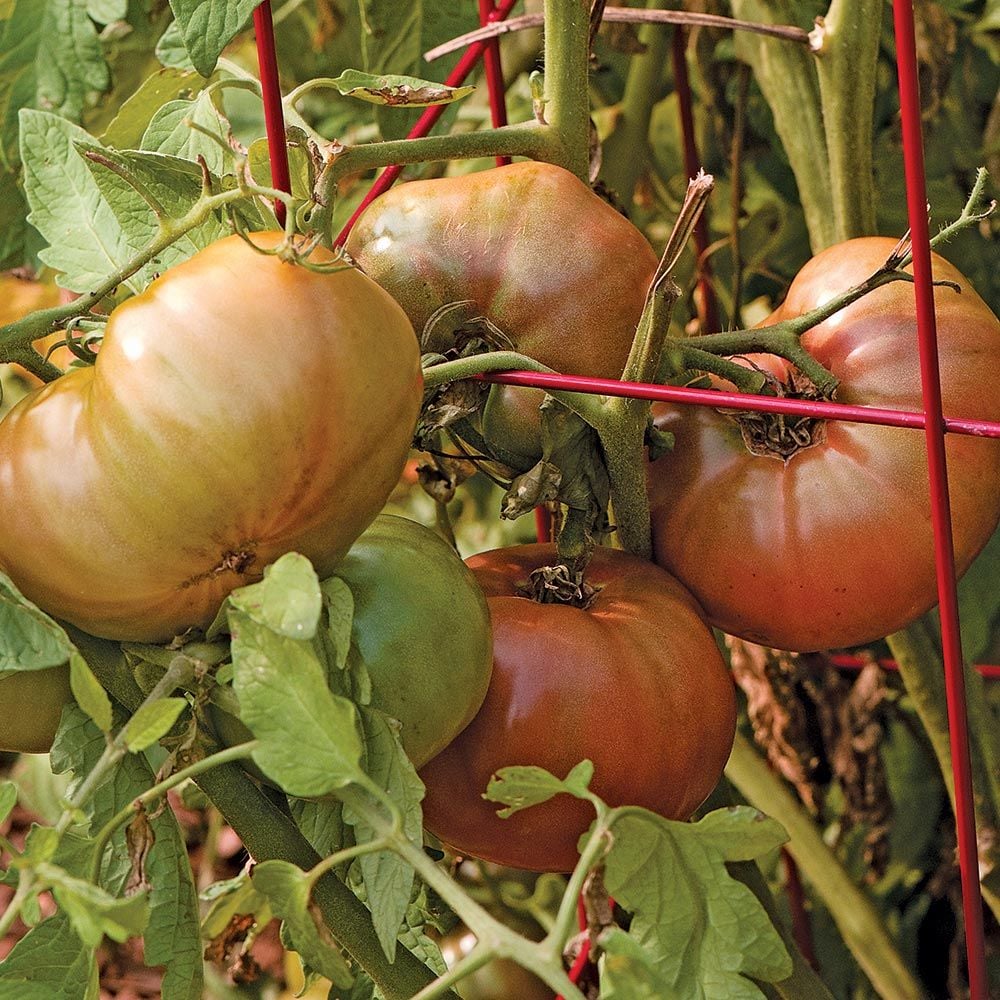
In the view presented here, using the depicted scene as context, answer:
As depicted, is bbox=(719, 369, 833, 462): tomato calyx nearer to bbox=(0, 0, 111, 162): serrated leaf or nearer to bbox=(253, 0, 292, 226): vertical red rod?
bbox=(253, 0, 292, 226): vertical red rod

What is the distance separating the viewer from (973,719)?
2.57 ft

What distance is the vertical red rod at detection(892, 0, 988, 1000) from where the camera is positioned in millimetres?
472

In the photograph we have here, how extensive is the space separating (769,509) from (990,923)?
773 millimetres

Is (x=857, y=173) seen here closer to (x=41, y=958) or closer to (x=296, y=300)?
(x=296, y=300)

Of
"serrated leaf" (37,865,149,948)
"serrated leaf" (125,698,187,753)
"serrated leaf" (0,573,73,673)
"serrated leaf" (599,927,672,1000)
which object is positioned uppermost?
"serrated leaf" (0,573,73,673)

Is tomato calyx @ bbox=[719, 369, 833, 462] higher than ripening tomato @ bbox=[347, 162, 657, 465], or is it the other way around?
ripening tomato @ bbox=[347, 162, 657, 465]

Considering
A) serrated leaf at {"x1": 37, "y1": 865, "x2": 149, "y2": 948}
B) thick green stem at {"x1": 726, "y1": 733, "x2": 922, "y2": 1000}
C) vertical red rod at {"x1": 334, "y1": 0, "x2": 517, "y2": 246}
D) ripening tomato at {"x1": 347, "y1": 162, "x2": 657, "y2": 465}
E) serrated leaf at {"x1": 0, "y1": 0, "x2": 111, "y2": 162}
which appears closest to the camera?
serrated leaf at {"x1": 37, "y1": 865, "x2": 149, "y2": 948}

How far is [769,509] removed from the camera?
1.86 feet

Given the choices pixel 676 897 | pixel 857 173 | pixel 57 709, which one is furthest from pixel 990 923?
pixel 57 709

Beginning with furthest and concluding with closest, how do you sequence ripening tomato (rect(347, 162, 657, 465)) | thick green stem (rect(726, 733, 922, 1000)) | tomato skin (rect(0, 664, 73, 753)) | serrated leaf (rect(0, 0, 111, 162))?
thick green stem (rect(726, 733, 922, 1000)), serrated leaf (rect(0, 0, 111, 162)), ripening tomato (rect(347, 162, 657, 465)), tomato skin (rect(0, 664, 73, 753))

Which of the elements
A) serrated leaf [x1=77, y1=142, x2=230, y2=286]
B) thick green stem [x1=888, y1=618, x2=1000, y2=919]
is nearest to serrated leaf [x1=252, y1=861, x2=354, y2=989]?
serrated leaf [x1=77, y1=142, x2=230, y2=286]

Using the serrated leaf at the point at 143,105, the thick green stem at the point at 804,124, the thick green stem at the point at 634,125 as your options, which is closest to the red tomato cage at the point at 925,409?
the serrated leaf at the point at 143,105

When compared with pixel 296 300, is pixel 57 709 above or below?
below

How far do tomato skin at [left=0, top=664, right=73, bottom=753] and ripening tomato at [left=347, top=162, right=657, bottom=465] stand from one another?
0.68 ft
